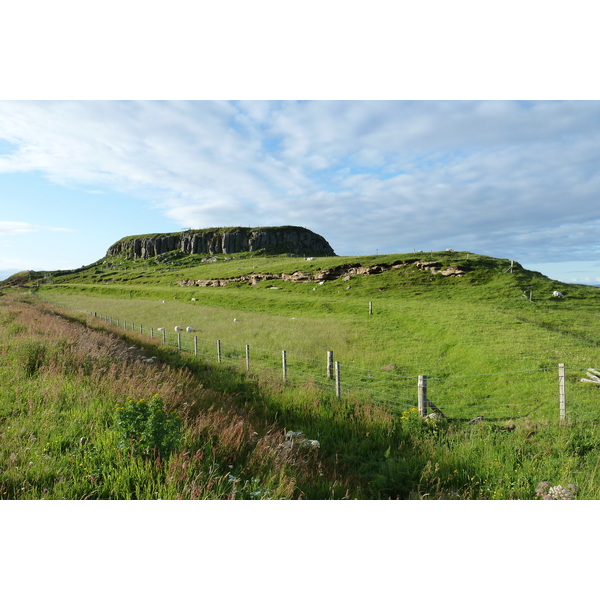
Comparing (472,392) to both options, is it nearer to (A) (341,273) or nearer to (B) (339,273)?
(A) (341,273)

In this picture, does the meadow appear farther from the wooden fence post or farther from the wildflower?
the wooden fence post

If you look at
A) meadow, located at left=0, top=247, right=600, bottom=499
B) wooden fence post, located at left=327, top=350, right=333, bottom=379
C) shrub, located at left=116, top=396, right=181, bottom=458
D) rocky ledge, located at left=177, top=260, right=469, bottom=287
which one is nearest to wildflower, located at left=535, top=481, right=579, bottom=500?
meadow, located at left=0, top=247, right=600, bottom=499

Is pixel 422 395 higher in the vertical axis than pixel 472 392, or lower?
higher

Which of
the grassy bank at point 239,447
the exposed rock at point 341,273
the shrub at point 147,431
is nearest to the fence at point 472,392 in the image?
the grassy bank at point 239,447

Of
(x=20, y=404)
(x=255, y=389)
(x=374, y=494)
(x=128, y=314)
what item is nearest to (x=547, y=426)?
(x=374, y=494)

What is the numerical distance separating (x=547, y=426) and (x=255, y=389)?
8.86m

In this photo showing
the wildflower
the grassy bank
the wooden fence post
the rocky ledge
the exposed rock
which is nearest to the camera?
the grassy bank

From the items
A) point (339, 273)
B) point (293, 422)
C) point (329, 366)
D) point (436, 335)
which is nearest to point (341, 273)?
point (339, 273)

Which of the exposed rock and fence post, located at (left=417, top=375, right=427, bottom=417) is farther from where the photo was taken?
the exposed rock

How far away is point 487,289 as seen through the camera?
134 ft

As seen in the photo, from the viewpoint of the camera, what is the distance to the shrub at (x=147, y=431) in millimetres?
4324

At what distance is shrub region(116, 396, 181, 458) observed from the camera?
14.2 feet

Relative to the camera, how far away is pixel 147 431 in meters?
4.44

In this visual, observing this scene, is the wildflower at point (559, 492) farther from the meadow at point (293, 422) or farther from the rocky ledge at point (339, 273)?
the rocky ledge at point (339, 273)
